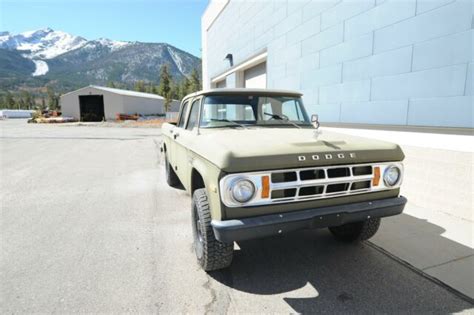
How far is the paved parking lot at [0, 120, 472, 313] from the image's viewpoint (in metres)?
2.43

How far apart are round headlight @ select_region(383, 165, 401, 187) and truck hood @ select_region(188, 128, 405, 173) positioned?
101 millimetres

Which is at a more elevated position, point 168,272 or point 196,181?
point 196,181

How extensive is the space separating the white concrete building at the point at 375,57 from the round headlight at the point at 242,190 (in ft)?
11.5

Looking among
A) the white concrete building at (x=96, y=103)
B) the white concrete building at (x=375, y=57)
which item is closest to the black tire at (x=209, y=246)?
the white concrete building at (x=375, y=57)

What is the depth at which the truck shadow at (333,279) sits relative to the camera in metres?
2.43

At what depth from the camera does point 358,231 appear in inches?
135

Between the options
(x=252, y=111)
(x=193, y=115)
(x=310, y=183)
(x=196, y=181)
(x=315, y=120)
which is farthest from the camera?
(x=193, y=115)

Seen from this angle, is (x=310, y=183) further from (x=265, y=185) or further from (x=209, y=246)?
(x=209, y=246)

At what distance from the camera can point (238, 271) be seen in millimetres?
2963

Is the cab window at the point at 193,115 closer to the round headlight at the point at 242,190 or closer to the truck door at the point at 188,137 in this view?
the truck door at the point at 188,137

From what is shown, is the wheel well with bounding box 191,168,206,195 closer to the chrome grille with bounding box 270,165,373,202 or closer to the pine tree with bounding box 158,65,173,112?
the chrome grille with bounding box 270,165,373,202

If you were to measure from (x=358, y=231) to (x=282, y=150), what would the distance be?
5.89 ft

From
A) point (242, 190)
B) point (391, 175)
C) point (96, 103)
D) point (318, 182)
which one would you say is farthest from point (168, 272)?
point (96, 103)

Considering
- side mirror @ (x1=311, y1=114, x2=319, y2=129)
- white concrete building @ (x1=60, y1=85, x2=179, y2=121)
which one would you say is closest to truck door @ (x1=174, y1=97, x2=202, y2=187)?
side mirror @ (x1=311, y1=114, x2=319, y2=129)
